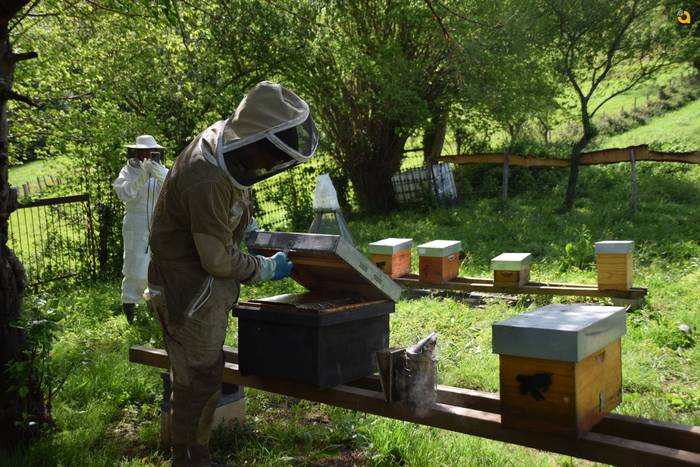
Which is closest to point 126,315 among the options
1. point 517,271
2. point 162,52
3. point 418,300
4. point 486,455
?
point 418,300

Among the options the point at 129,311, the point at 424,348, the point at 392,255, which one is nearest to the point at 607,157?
the point at 392,255

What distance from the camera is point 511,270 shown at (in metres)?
5.62

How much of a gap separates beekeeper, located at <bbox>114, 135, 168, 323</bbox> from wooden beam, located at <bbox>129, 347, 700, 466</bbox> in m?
3.40

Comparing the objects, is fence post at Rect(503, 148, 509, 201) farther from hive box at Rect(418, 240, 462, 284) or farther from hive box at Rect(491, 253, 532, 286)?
hive box at Rect(491, 253, 532, 286)

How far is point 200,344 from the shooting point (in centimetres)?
242

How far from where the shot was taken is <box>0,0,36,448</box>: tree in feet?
9.99

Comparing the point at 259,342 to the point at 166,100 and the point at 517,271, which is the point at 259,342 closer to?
the point at 517,271

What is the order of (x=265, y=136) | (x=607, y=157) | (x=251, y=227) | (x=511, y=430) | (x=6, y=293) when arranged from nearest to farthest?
(x=511, y=430) < (x=265, y=136) < (x=251, y=227) < (x=6, y=293) < (x=607, y=157)

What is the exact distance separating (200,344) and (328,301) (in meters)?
0.53

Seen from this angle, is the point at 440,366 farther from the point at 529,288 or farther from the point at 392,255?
the point at 392,255

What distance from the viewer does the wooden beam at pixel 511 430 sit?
6.01ft

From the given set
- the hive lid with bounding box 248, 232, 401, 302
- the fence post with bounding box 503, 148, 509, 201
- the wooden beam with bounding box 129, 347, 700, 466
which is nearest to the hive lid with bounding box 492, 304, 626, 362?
the wooden beam with bounding box 129, 347, 700, 466

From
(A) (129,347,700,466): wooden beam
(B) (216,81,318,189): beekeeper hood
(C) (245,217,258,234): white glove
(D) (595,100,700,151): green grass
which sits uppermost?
(D) (595,100,700,151): green grass

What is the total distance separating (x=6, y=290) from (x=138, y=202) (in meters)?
2.89
